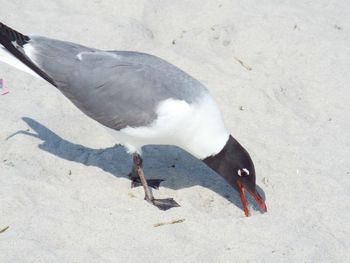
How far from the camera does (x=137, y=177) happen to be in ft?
17.6

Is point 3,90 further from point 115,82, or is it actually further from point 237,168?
point 237,168

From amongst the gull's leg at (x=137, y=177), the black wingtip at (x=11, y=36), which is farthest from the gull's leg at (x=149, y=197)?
the black wingtip at (x=11, y=36)

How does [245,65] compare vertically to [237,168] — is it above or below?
below

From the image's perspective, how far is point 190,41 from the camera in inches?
280

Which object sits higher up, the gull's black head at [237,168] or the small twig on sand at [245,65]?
the gull's black head at [237,168]

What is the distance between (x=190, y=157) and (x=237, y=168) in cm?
82

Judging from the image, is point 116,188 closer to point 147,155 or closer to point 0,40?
point 147,155

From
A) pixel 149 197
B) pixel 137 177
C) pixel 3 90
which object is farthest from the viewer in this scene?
pixel 3 90

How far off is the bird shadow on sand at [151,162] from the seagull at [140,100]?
267 millimetres

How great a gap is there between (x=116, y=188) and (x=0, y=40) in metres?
1.45

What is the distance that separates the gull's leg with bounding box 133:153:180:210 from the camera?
→ 5.00 meters

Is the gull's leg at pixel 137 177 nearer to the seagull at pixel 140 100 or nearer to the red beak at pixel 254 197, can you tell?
the seagull at pixel 140 100

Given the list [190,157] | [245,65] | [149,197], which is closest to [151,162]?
[190,157]

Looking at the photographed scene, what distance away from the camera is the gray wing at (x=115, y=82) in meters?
4.88
